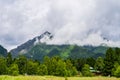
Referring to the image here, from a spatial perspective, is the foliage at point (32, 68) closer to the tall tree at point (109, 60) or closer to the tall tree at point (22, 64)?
the tall tree at point (22, 64)

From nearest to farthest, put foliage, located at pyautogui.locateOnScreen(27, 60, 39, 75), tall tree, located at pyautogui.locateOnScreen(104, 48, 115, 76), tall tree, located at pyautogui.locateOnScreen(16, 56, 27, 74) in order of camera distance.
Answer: tall tree, located at pyautogui.locateOnScreen(104, 48, 115, 76) → foliage, located at pyautogui.locateOnScreen(27, 60, 39, 75) → tall tree, located at pyautogui.locateOnScreen(16, 56, 27, 74)

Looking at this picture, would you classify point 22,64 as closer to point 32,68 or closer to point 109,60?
point 32,68

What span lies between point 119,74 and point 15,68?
35.4 meters

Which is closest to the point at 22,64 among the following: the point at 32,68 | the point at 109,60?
the point at 32,68

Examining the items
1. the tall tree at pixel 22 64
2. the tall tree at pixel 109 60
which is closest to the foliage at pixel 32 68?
the tall tree at pixel 22 64

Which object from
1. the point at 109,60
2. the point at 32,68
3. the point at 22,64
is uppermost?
the point at 22,64

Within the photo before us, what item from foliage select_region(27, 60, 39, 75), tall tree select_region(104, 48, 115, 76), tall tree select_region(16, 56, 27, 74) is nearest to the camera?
tall tree select_region(104, 48, 115, 76)

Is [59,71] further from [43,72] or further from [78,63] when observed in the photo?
[78,63]

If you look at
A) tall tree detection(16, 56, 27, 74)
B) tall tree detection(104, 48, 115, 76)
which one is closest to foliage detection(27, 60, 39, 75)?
tall tree detection(16, 56, 27, 74)

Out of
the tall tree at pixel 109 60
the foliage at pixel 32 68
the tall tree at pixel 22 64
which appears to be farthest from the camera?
the tall tree at pixel 22 64

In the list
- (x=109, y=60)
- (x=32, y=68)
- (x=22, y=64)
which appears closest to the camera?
(x=109, y=60)

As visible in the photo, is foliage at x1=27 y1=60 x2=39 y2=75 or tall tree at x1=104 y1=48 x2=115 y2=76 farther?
foliage at x1=27 y1=60 x2=39 y2=75

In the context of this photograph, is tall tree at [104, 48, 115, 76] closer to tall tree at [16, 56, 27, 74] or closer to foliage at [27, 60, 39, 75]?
foliage at [27, 60, 39, 75]

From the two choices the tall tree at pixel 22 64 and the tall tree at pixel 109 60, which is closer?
the tall tree at pixel 109 60
